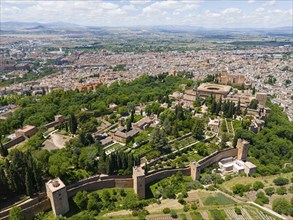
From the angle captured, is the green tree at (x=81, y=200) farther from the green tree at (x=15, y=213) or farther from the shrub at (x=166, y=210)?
the shrub at (x=166, y=210)

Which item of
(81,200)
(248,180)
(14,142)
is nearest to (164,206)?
(81,200)

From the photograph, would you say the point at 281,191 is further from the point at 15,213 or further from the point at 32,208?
the point at 15,213

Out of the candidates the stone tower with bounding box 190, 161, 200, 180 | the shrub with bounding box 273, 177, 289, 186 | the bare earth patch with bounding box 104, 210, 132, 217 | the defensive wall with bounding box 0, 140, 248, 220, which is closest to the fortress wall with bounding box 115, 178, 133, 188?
the defensive wall with bounding box 0, 140, 248, 220

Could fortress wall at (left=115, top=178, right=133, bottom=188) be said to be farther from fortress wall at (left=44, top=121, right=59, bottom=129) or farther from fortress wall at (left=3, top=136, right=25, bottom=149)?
fortress wall at (left=44, top=121, right=59, bottom=129)

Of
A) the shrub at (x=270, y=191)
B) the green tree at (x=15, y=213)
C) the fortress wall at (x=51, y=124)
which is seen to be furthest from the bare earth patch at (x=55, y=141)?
the shrub at (x=270, y=191)

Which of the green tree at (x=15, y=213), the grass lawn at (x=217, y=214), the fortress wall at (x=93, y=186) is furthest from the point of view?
the fortress wall at (x=93, y=186)
